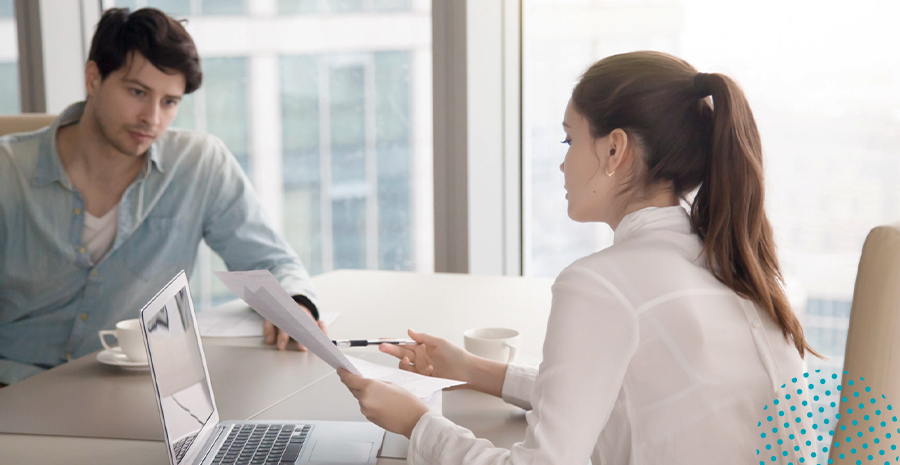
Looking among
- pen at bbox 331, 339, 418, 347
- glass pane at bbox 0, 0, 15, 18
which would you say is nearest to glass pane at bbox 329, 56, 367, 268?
pen at bbox 331, 339, 418, 347

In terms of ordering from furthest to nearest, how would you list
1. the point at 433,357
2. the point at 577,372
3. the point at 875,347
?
the point at 433,357, the point at 577,372, the point at 875,347

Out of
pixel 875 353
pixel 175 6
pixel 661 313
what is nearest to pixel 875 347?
pixel 875 353

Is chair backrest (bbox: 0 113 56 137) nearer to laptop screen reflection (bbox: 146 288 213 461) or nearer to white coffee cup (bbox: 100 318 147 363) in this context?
white coffee cup (bbox: 100 318 147 363)

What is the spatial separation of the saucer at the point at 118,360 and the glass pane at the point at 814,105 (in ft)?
4.70

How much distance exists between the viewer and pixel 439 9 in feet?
7.73

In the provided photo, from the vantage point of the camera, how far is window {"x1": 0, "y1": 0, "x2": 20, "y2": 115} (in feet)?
10.3

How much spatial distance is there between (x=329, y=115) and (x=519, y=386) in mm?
1887

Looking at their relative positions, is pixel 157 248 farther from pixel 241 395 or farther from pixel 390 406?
pixel 390 406

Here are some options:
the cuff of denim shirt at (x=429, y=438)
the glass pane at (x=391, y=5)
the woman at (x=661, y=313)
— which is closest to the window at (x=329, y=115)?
the glass pane at (x=391, y=5)

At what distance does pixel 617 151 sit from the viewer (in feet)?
2.96

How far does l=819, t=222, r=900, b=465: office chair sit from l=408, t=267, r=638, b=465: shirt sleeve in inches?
8.1

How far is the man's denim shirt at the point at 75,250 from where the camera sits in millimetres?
1642

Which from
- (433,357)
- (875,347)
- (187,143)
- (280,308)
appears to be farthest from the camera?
(187,143)

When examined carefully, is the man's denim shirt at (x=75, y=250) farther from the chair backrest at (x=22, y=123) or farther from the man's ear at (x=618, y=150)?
the man's ear at (x=618, y=150)
